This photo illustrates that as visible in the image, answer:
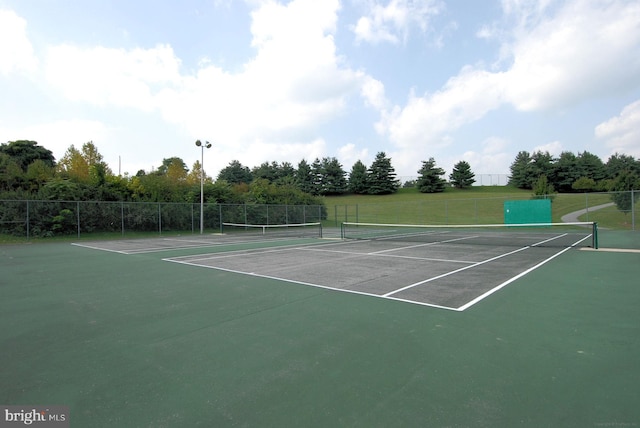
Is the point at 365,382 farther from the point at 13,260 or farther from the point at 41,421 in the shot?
the point at 13,260

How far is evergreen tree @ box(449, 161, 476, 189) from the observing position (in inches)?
3248

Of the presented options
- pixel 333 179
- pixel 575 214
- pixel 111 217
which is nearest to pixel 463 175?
pixel 333 179

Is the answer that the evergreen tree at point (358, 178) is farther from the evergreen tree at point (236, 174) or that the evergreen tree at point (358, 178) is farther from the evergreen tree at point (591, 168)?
the evergreen tree at point (591, 168)

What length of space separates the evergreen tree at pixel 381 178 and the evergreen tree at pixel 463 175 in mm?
16001

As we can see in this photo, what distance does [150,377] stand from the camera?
126 inches

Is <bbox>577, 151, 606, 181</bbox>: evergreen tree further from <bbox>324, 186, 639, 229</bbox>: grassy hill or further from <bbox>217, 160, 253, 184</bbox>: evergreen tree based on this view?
<bbox>217, 160, 253, 184</bbox>: evergreen tree

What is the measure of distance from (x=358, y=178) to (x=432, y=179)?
1732 cm

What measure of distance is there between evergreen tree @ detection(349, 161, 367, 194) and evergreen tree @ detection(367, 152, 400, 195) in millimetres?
981

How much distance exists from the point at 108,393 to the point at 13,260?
41.5 feet

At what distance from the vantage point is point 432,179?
7806 centimetres

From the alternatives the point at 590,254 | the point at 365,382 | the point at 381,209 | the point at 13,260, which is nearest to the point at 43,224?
the point at 13,260

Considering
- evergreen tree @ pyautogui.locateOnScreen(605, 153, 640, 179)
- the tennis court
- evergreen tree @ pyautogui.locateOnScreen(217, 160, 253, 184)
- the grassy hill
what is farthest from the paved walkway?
evergreen tree @ pyautogui.locateOnScreen(217, 160, 253, 184)

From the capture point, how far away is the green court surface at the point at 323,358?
2.59 meters

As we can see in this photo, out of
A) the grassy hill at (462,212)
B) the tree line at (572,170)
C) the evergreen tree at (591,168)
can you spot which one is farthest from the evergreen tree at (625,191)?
the evergreen tree at (591,168)
